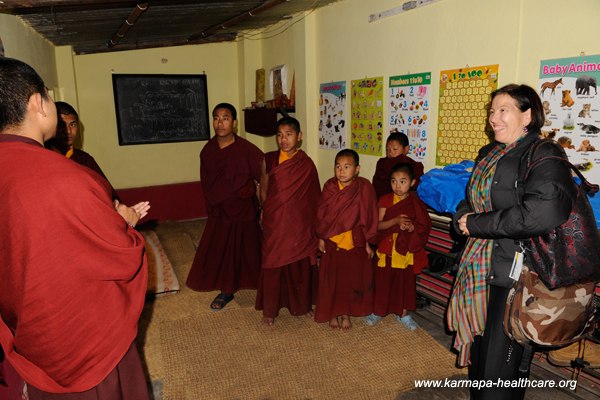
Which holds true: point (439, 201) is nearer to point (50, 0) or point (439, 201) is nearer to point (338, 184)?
point (338, 184)

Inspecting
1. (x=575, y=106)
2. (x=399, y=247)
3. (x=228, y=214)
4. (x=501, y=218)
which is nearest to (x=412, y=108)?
(x=399, y=247)

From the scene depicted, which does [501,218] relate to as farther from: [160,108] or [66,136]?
[160,108]

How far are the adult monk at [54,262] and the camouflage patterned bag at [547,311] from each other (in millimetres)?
1439

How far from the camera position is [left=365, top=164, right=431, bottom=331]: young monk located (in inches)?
114

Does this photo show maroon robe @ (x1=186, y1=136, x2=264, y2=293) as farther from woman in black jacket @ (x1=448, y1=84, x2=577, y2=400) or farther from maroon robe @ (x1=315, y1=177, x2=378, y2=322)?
woman in black jacket @ (x1=448, y1=84, x2=577, y2=400)

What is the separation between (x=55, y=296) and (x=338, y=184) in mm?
1978

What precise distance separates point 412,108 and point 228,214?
167cm

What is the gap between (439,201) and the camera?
265cm

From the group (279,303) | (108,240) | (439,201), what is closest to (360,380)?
(279,303)

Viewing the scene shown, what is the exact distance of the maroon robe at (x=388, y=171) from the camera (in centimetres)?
326

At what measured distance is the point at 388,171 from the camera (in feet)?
10.9

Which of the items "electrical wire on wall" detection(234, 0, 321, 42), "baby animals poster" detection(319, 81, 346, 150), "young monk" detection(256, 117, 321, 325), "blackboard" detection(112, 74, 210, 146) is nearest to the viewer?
"young monk" detection(256, 117, 321, 325)

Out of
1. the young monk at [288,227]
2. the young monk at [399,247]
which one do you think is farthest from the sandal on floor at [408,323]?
the young monk at [288,227]

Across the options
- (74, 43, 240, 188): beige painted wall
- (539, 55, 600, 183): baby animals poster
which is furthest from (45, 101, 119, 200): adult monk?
(74, 43, 240, 188): beige painted wall
